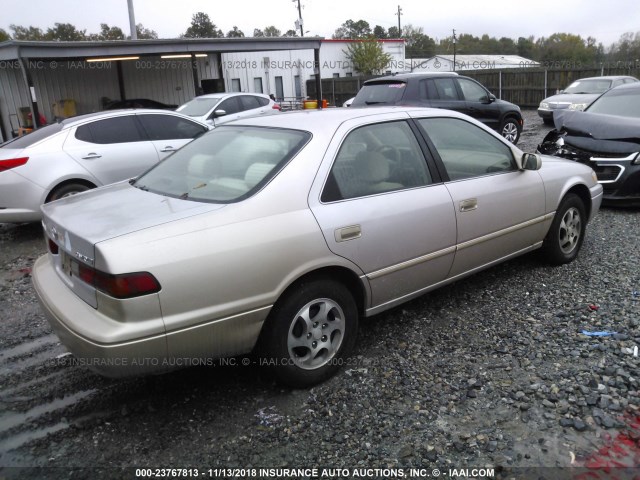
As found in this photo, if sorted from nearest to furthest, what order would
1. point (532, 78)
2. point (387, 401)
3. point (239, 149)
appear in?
point (387, 401) → point (239, 149) → point (532, 78)

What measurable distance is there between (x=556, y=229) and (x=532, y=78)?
21142 millimetres

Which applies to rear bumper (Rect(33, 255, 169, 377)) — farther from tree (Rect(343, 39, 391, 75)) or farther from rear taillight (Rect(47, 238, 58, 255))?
tree (Rect(343, 39, 391, 75))

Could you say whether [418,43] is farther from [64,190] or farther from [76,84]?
[64,190]

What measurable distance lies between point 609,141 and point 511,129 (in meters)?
5.62

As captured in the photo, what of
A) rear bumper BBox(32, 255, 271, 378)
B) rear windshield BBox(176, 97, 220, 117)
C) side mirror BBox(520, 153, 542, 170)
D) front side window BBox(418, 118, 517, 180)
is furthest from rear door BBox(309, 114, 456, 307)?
rear windshield BBox(176, 97, 220, 117)

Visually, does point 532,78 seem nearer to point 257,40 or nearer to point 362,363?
point 257,40

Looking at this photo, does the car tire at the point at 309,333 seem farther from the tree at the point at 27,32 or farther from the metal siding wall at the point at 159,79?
the tree at the point at 27,32

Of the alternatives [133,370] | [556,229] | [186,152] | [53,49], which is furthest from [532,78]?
[133,370]

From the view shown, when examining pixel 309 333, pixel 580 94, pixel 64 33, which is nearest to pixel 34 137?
pixel 309 333

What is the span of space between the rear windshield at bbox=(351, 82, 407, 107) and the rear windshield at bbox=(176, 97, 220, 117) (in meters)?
3.57

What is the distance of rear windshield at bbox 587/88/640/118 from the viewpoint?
7.61 meters

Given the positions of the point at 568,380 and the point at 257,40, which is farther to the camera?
the point at 257,40

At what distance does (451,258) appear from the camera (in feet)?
12.4

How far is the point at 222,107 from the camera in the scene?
1226 centimetres
